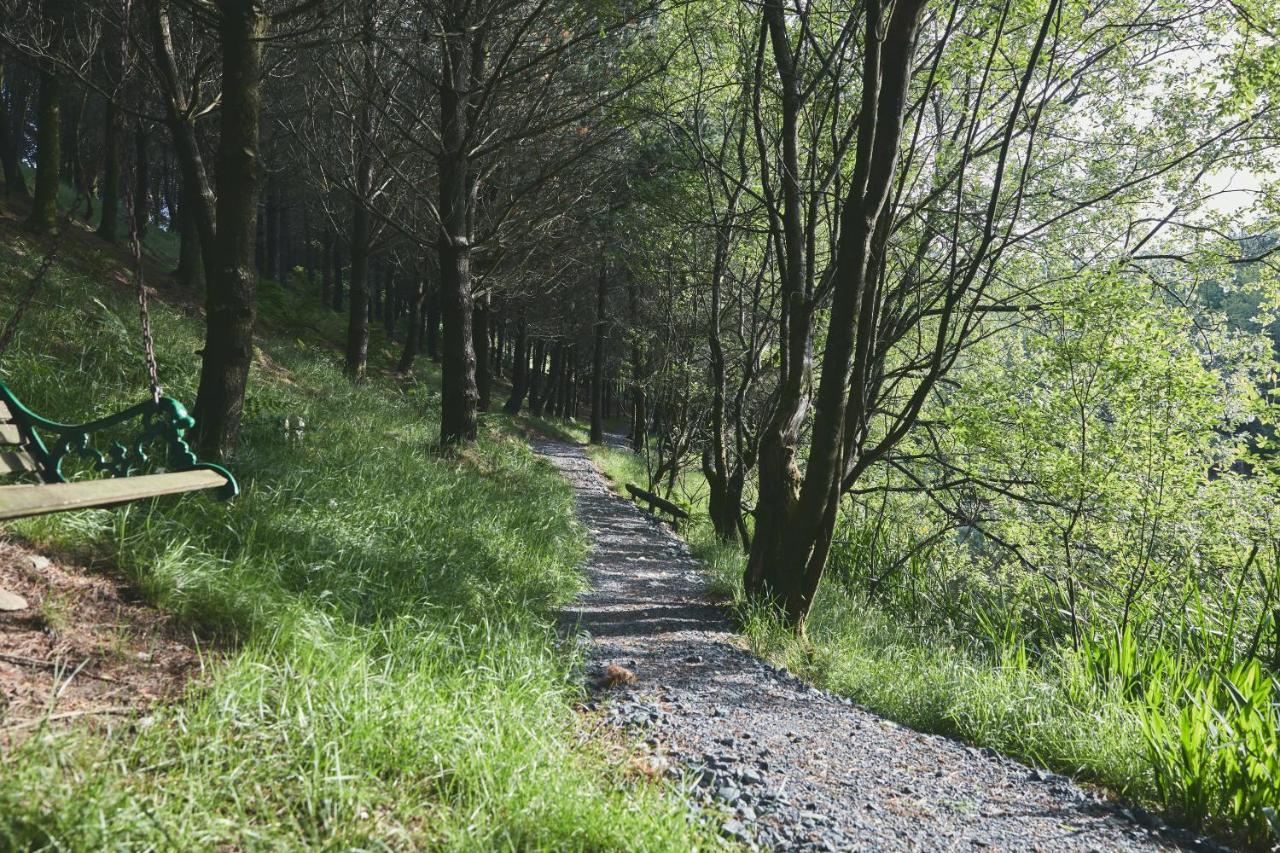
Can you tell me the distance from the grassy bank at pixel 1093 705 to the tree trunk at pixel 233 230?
425 centimetres

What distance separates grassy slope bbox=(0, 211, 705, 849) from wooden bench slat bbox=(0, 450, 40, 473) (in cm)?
31

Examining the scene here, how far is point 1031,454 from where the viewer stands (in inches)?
327

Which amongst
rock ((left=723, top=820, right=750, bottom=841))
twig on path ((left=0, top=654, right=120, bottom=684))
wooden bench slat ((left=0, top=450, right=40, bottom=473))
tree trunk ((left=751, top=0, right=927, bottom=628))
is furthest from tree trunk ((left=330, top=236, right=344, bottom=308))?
rock ((left=723, top=820, right=750, bottom=841))

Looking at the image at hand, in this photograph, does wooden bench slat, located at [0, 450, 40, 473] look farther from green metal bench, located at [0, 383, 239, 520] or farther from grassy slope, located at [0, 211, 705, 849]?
grassy slope, located at [0, 211, 705, 849]

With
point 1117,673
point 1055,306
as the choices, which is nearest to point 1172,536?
point 1055,306

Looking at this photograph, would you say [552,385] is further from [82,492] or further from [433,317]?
[82,492]

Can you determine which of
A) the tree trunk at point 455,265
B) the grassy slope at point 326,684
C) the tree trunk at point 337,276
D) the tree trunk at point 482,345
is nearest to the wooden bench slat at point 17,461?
the grassy slope at point 326,684

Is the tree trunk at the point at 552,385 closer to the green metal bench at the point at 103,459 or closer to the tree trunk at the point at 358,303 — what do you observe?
the tree trunk at the point at 358,303

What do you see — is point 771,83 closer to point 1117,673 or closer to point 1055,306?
point 1055,306

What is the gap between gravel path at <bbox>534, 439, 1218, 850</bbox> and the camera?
2979 mm

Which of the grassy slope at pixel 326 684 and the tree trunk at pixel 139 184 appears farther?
the tree trunk at pixel 139 184

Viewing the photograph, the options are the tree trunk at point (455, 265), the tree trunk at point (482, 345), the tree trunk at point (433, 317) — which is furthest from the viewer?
the tree trunk at point (433, 317)

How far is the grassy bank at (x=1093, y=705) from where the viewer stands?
3256 mm

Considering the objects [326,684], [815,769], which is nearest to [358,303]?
[326,684]
